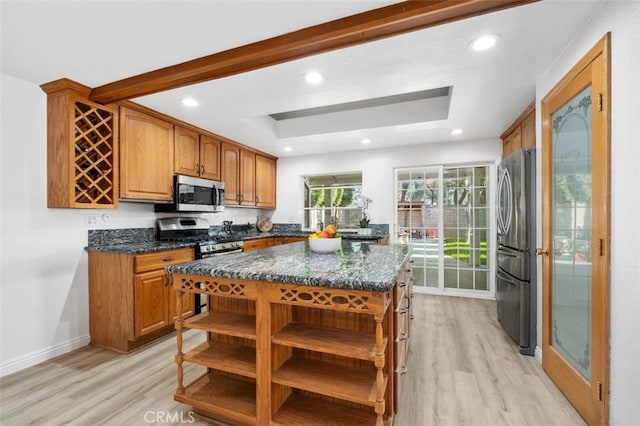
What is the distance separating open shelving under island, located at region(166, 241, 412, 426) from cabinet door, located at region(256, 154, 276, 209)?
122 inches

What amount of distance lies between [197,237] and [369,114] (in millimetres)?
2691

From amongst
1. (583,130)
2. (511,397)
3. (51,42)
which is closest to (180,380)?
(511,397)

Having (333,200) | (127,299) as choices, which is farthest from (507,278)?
(127,299)

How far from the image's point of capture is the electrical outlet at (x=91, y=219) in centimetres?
270

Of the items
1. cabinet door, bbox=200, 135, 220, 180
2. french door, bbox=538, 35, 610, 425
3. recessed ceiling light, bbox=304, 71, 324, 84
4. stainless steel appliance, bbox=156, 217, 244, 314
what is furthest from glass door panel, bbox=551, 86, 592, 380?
cabinet door, bbox=200, 135, 220, 180

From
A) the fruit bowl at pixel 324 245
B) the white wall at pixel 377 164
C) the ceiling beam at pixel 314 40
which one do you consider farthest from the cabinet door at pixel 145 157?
the white wall at pixel 377 164

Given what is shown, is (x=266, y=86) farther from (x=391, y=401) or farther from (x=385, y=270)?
(x=391, y=401)

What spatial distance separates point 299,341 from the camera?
1425 millimetres

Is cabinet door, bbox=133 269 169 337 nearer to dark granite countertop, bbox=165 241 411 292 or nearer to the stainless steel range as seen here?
the stainless steel range

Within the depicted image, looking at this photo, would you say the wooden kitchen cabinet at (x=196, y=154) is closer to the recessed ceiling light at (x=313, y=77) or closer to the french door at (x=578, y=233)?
the recessed ceiling light at (x=313, y=77)

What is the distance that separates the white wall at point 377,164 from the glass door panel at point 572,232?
6.87 feet

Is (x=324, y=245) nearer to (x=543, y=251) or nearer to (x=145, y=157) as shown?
(x=543, y=251)

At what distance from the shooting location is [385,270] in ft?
4.90

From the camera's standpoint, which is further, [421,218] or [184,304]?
[421,218]
